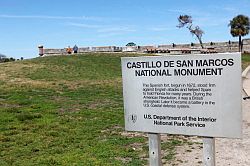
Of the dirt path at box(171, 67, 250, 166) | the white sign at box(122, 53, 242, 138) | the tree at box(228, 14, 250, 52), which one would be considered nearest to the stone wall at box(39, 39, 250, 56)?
the tree at box(228, 14, 250, 52)

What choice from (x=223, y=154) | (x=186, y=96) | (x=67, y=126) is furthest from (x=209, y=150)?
(x=67, y=126)

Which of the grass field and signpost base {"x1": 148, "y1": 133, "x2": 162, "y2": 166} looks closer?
signpost base {"x1": 148, "y1": 133, "x2": 162, "y2": 166}

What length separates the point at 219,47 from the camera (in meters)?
55.1

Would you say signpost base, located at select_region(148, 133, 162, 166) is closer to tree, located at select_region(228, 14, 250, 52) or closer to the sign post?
the sign post

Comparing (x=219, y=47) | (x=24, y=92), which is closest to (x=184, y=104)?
(x=24, y=92)

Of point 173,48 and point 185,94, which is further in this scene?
point 173,48

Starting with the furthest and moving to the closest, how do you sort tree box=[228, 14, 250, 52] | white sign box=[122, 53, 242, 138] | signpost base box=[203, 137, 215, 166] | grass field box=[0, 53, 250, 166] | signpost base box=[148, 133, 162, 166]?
tree box=[228, 14, 250, 52] → grass field box=[0, 53, 250, 166] → signpost base box=[148, 133, 162, 166] → signpost base box=[203, 137, 215, 166] → white sign box=[122, 53, 242, 138]

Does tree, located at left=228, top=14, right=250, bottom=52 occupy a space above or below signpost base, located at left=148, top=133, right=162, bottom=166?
above

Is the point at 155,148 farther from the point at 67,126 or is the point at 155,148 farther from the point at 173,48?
the point at 173,48

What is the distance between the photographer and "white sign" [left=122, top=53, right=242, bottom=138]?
405 centimetres

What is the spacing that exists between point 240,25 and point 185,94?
54.0 m

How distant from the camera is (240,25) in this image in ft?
181

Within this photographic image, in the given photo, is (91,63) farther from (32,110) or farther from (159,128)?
(159,128)

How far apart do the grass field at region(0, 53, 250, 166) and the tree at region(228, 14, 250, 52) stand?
1492 inches
